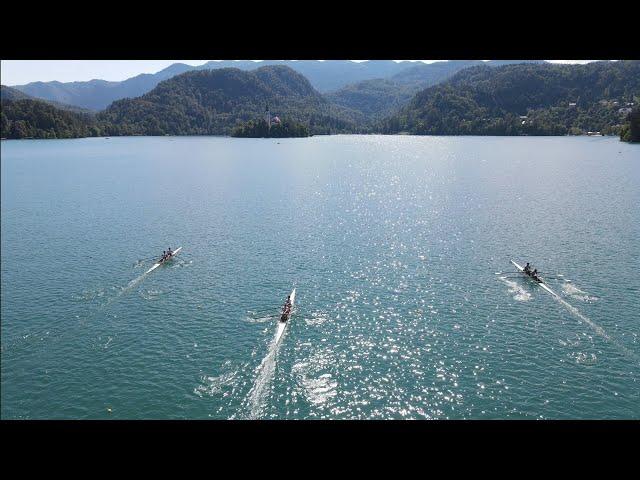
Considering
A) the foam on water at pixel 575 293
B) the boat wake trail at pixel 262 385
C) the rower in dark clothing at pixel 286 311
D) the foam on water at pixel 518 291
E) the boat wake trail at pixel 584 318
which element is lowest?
the foam on water at pixel 518 291

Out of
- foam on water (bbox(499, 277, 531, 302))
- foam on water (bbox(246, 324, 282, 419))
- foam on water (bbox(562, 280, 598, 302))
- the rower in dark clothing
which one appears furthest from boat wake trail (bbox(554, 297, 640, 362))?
foam on water (bbox(246, 324, 282, 419))

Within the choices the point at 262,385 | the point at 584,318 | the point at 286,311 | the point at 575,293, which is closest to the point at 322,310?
the point at 286,311

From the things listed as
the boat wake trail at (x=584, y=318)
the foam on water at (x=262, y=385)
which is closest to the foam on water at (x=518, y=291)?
the boat wake trail at (x=584, y=318)

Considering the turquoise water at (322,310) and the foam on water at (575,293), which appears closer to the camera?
the turquoise water at (322,310)

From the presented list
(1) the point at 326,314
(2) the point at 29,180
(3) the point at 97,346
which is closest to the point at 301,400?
(1) the point at 326,314

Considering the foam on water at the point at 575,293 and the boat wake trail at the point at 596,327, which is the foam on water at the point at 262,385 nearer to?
the boat wake trail at the point at 596,327
